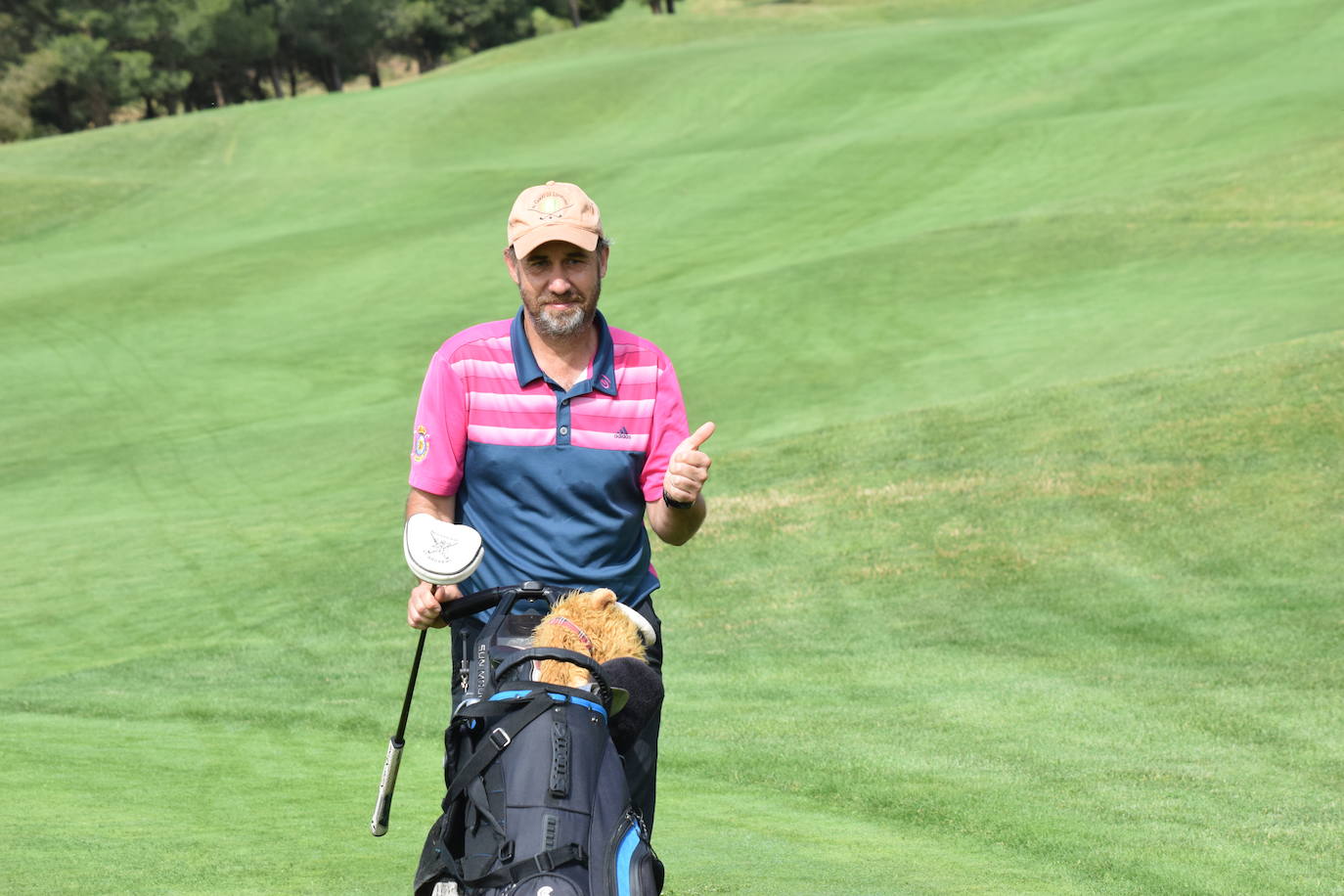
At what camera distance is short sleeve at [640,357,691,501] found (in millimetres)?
4859

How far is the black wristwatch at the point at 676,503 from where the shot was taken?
459cm

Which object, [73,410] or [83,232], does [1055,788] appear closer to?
[73,410]

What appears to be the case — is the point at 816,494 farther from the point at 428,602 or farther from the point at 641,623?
the point at 428,602

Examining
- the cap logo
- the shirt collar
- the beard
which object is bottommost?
the shirt collar

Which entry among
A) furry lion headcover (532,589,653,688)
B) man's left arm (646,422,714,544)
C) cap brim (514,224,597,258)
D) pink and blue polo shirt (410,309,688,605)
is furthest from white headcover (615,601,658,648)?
cap brim (514,224,597,258)

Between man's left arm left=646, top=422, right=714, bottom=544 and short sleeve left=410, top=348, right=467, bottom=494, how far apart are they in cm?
59

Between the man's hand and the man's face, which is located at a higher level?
the man's face

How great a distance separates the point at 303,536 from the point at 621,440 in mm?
11950

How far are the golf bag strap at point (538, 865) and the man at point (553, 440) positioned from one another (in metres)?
0.62

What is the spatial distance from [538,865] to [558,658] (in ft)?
1.73

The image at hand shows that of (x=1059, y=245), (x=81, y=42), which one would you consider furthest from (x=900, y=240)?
(x=81, y=42)

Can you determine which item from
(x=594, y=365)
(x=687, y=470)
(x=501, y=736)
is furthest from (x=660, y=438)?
(x=501, y=736)

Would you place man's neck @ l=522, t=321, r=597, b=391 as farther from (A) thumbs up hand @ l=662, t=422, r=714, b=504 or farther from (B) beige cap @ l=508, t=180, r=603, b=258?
(A) thumbs up hand @ l=662, t=422, r=714, b=504

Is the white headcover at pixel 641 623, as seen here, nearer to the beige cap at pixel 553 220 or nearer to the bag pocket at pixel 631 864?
the bag pocket at pixel 631 864
